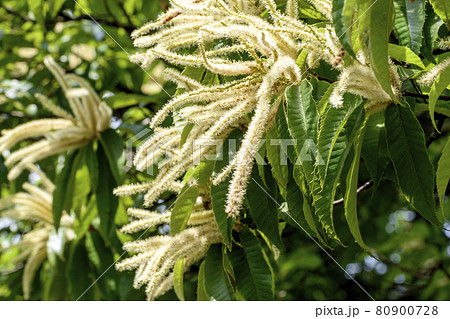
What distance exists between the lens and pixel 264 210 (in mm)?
1442

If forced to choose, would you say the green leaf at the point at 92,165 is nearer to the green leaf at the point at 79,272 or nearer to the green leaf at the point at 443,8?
the green leaf at the point at 79,272

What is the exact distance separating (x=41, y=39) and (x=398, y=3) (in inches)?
110

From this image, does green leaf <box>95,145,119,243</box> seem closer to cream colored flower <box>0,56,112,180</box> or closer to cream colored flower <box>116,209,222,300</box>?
cream colored flower <box>0,56,112,180</box>

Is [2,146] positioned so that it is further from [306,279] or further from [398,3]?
[306,279]

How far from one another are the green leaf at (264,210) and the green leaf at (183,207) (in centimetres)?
16

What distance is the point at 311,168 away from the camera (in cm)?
114

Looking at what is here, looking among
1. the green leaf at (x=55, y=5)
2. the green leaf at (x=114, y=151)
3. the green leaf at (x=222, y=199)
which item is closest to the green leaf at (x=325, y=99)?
the green leaf at (x=222, y=199)

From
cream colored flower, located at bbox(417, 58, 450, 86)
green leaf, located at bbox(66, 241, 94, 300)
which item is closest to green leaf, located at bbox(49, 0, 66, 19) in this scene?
green leaf, located at bbox(66, 241, 94, 300)

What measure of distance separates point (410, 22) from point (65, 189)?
1.60m

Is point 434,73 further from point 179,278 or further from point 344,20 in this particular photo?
point 179,278

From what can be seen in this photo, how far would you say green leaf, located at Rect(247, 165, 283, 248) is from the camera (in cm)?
144

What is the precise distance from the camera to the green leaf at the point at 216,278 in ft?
5.07

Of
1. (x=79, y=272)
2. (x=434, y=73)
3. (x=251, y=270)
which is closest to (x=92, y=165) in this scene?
(x=79, y=272)

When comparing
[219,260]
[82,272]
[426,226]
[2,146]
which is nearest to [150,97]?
[2,146]
